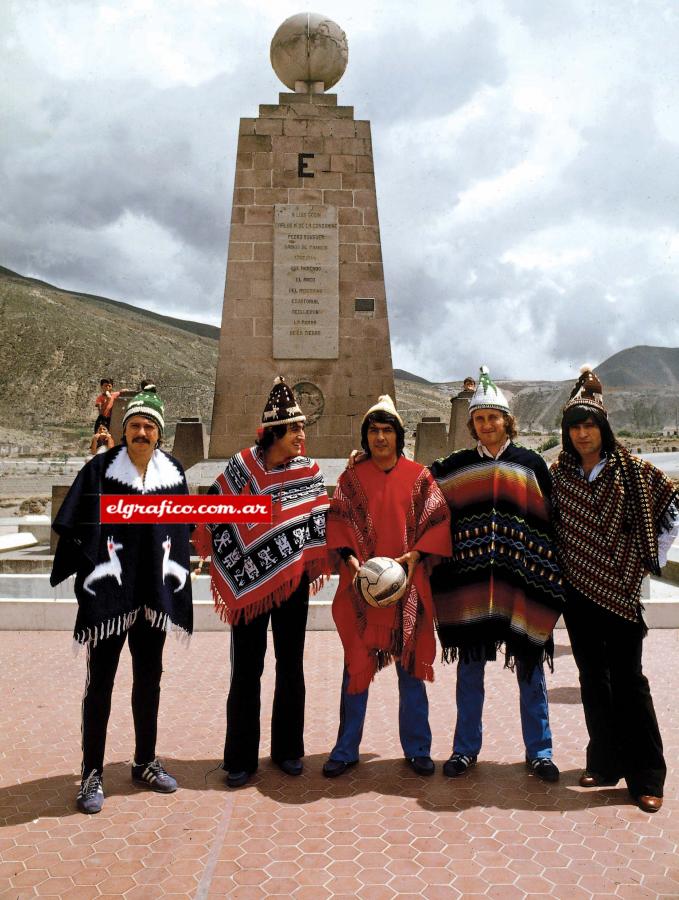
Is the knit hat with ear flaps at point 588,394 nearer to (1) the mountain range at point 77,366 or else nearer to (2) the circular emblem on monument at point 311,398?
(2) the circular emblem on monument at point 311,398

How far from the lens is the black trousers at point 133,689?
3.39 m

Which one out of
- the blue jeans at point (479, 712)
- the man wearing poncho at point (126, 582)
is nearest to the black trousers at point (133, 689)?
the man wearing poncho at point (126, 582)

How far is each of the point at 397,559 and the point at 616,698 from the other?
3.85 feet

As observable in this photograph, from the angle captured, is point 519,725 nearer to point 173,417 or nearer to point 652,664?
point 652,664

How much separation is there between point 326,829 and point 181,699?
1.92m

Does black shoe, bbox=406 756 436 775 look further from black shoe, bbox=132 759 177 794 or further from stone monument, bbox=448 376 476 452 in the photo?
stone monument, bbox=448 376 476 452

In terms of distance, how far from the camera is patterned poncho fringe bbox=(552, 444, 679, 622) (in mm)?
3402

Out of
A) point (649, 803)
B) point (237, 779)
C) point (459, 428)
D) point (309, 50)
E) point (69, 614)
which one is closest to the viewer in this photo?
point (649, 803)

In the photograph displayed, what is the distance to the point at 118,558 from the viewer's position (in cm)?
345

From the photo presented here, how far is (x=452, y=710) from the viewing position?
4.55 meters

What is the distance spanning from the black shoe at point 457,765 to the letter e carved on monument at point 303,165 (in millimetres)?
8028

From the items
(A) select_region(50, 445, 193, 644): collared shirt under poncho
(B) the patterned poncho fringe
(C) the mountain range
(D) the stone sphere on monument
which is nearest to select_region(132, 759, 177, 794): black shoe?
(A) select_region(50, 445, 193, 644): collared shirt under poncho

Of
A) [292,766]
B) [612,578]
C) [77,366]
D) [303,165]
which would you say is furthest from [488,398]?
[77,366]

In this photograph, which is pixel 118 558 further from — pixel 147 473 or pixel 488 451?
pixel 488 451
